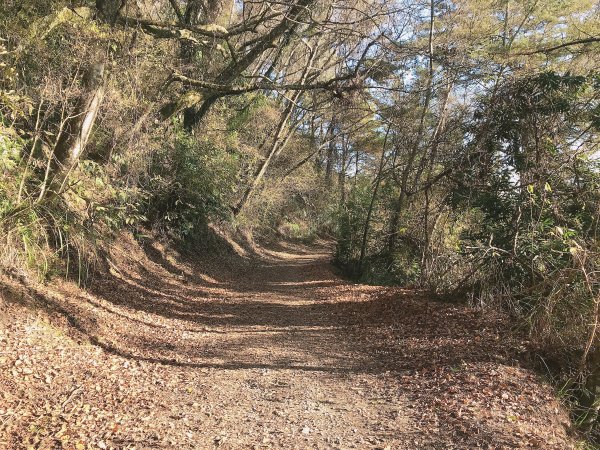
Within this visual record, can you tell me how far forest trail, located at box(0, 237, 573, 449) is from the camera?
13.6 feet

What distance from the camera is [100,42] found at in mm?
7465

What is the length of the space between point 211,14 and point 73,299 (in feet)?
31.6

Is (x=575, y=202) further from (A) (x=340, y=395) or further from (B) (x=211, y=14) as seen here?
(B) (x=211, y=14)

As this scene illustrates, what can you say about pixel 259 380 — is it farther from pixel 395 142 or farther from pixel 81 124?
pixel 395 142

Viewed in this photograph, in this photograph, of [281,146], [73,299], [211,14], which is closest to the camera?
[73,299]

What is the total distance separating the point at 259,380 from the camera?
5.67m

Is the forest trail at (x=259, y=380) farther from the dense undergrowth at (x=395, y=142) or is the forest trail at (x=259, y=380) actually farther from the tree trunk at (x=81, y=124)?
the tree trunk at (x=81, y=124)

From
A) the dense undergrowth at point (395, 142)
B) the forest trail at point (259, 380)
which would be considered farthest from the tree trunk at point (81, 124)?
the forest trail at point (259, 380)

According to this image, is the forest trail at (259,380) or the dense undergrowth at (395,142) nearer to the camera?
the forest trail at (259,380)

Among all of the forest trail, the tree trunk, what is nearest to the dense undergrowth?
the tree trunk

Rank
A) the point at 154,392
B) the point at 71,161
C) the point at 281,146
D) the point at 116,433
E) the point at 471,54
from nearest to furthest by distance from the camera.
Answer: the point at 116,433 < the point at 154,392 < the point at 71,161 < the point at 471,54 < the point at 281,146

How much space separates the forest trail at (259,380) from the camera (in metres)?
4.16

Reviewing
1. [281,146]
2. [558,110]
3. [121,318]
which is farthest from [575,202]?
[281,146]

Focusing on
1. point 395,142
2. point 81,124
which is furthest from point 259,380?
point 395,142
